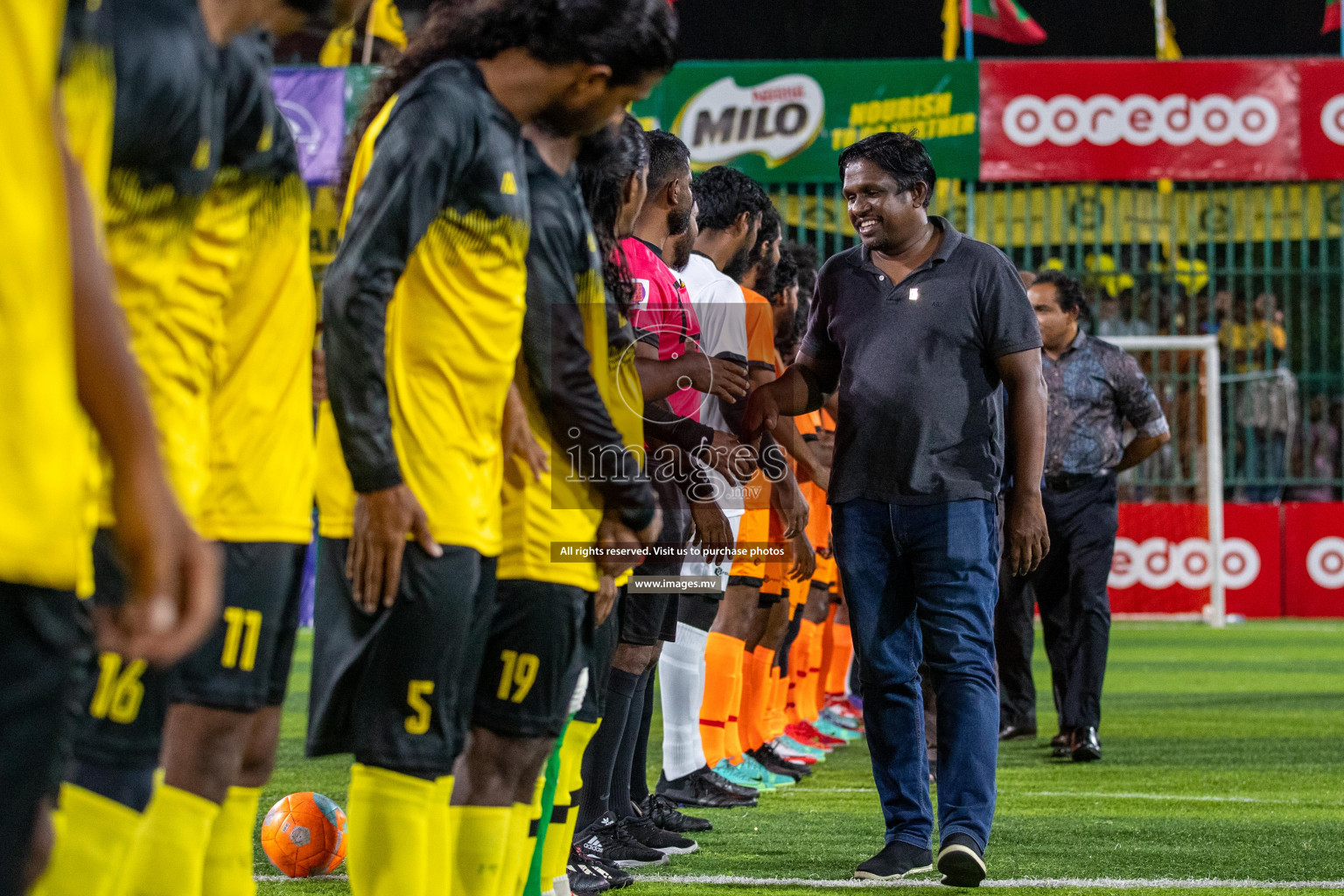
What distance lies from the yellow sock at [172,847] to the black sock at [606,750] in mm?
2228

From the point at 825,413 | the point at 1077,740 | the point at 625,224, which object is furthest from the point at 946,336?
the point at 825,413

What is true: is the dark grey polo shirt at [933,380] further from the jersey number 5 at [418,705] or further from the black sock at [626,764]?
the jersey number 5 at [418,705]

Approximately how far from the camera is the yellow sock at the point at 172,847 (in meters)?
2.34

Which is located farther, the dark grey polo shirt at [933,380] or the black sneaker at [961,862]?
the dark grey polo shirt at [933,380]

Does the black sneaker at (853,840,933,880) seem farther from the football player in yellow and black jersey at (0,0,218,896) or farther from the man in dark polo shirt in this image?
the football player in yellow and black jersey at (0,0,218,896)

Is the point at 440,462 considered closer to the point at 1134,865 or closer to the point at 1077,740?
the point at 1134,865

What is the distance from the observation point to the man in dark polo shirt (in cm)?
470

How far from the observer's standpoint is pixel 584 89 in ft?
9.37

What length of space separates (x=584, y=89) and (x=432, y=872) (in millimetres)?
1341

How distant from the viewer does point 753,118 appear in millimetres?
16828

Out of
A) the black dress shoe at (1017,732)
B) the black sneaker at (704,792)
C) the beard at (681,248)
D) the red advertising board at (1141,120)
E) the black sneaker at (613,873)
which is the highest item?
the red advertising board at (1141,120)

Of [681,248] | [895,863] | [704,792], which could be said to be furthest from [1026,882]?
[681,248]

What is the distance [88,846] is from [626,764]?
3.15 metres

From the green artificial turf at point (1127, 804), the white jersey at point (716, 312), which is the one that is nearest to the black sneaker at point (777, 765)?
the green artificial turf at point (1127, 804)
